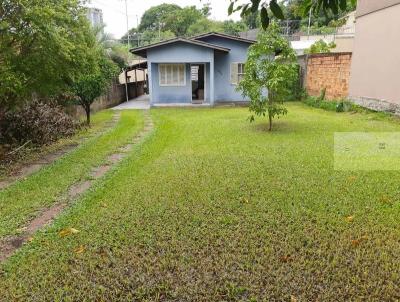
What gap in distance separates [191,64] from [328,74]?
6.93 metres

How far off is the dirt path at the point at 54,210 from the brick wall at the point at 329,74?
11089 mm

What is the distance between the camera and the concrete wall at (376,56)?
11.3 metres

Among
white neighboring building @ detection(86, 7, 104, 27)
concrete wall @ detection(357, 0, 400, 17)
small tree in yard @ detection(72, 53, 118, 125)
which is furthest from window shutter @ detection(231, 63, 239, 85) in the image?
small tree in yard @ detection(72, 53, 118, 125)

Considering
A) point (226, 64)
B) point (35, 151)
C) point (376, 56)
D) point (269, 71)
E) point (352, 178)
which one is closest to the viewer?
point (352, 178)

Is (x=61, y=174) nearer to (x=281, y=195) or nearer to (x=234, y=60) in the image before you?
(x=281, y=195)

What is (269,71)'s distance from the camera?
948 centimetres

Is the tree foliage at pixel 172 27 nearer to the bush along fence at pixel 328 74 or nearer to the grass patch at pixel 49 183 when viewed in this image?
the bush along fence at pixel 328 74

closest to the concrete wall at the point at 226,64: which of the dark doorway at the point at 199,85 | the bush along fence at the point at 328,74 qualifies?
the dark doorway at the point at 199,85

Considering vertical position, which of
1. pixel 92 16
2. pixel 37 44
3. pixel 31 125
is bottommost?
pixel 31 125

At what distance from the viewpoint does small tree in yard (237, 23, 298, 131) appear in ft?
30.4

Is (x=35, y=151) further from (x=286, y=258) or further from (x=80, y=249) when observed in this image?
(x=286, y=258)

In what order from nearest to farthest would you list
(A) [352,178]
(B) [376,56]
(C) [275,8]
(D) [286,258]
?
(C) [275,8], (D) [286,258], (A) [352,178], (B) [376,56]

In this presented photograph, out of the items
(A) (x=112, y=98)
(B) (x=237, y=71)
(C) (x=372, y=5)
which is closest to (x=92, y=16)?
(A) (x=112, y=98)

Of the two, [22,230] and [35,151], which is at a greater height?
[35,151]
